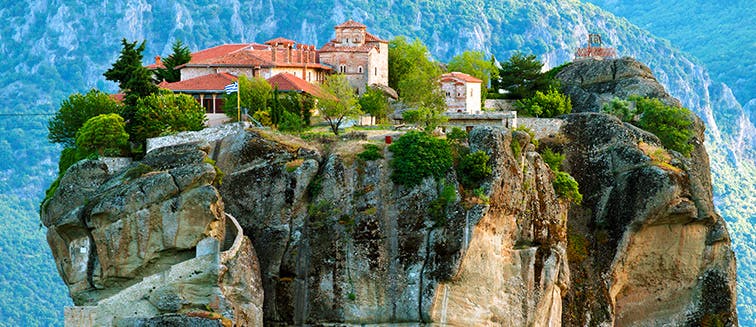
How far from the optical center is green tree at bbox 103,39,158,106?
100000mm

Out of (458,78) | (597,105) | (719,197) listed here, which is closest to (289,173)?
(458,78)

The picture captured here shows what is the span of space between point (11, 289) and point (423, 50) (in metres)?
47.2

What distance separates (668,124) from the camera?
113 m

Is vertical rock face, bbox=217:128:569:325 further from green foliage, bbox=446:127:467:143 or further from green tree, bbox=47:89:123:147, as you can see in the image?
green tree, bbox=47:89:123:147

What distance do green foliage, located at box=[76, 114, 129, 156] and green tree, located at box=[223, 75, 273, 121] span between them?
6348 millimetres

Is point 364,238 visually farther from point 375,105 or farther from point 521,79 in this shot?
point 521,79

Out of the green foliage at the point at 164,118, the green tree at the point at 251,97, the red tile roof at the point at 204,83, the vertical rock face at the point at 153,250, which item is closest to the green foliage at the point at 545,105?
the green tree at the point at 251,97

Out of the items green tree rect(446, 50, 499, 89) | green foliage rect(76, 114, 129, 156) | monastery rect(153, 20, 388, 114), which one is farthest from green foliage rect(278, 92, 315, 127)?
green tree rect(446, 50, 499, 89)

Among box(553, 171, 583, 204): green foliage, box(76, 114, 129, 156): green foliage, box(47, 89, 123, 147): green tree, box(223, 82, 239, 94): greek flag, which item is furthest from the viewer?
box(553, 171, 583, 204): green foliage

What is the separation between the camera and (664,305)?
352 ft

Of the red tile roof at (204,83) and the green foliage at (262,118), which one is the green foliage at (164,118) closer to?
the green foliage at (262,118)

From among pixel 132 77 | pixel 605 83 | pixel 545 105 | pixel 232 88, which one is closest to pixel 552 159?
pixel 545 105

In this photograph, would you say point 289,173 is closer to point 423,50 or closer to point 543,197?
point 543,197

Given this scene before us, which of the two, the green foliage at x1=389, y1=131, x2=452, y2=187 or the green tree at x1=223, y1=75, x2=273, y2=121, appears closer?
the green foliage at x1=389, y1=131, x2=452, y2=187
